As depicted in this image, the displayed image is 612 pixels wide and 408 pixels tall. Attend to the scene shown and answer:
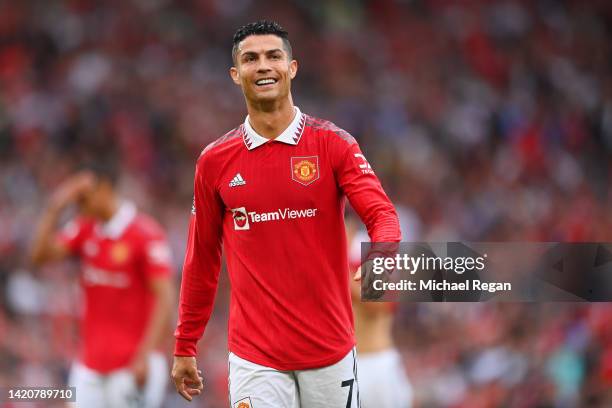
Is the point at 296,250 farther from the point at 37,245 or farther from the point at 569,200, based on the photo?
the point at 569,200

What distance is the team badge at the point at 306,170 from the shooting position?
14.9 feet

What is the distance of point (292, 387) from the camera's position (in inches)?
181

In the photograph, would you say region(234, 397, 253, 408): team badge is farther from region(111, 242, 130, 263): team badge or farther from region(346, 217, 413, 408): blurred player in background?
region(111, 242, 130, 263): team badge

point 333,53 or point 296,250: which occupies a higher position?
point 333,53

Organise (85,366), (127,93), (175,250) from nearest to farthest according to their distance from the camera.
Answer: (85,366) → (175,250) → (127,93)

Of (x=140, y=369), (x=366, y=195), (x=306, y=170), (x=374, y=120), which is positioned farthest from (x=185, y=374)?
(x=374, y=120)

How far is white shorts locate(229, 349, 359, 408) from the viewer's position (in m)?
4.53

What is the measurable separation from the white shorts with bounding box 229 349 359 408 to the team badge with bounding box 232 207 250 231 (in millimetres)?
560

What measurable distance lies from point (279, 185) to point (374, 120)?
944cm

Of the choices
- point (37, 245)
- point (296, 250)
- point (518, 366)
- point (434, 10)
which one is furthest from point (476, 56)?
point (296, 250)

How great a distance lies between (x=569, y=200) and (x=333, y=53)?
3958 millimetres

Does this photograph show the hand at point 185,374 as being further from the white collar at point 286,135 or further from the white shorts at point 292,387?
the white collar at point 286,135

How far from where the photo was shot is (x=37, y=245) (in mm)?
8031

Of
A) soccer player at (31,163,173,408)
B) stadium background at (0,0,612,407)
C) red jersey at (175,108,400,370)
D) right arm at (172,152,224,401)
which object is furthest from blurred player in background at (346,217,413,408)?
red jersey at (175,108,400,370)
